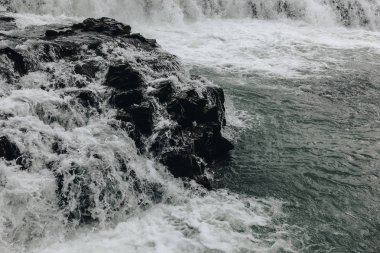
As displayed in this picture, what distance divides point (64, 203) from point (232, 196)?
2.84 m

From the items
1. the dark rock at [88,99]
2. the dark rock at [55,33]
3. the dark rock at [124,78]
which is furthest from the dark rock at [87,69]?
the dark rock at [55,33]

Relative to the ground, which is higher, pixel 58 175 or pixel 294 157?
pixel 58 175

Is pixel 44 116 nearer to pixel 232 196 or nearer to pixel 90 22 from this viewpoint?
pixel 232 196

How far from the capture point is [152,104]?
8242mm

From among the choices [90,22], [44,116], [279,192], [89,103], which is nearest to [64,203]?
[44,116]

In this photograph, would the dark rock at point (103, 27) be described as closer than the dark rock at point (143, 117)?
No

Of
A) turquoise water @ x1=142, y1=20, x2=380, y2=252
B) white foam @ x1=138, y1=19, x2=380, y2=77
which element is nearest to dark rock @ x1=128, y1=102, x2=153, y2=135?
turquoise water @ x1=142, y1=20, x2=380, y2=252

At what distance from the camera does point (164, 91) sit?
28.1 ft

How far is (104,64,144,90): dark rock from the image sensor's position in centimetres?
859

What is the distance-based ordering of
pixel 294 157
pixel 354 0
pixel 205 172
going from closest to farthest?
pixel 205 172
pixel 294 157
pixel 354 0

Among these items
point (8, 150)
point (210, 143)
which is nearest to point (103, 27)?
point (210, 143)

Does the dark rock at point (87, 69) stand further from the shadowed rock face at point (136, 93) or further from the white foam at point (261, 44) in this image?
the white foam at point (261, 44)

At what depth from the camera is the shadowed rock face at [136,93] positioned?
7867 mm

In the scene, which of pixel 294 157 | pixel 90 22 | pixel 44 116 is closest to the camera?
pixel 44 116
